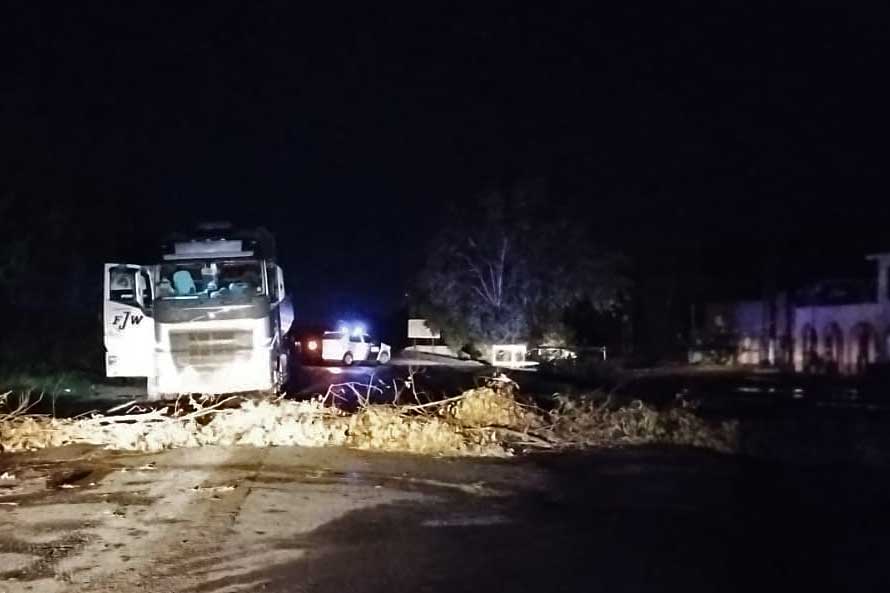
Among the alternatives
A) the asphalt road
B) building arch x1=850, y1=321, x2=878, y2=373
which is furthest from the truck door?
building arch x1=850, y1=321, x2=878, y2=373

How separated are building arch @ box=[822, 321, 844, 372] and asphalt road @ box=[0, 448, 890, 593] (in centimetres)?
2639

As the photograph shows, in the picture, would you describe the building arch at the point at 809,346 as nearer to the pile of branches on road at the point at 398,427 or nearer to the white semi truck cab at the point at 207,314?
the pile of branches on road at the point at 398,427

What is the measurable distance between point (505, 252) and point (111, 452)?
36122mm

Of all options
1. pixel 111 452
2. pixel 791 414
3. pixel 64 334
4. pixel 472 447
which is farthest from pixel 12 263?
pixel 791 414

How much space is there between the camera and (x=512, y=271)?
51.2 metres

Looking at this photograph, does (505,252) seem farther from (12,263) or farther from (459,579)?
(459,579)

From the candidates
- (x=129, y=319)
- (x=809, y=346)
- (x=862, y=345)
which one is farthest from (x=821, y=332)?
(x=129, y=319)

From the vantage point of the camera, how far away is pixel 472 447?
54.1 feet

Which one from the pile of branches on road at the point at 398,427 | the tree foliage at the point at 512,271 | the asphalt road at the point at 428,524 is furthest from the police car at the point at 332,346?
the asphalt road at the point at 428,524

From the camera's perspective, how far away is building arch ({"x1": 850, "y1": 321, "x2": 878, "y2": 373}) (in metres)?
39.0

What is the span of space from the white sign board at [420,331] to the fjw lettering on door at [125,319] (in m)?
35.8

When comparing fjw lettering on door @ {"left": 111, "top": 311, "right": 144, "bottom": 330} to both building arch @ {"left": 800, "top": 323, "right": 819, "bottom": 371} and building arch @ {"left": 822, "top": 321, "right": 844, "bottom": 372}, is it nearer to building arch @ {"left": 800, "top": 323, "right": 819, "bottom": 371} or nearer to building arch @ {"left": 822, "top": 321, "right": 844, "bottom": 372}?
building arch @ {"left": 822, "top": 321, "right": 844, "bottom": 372}

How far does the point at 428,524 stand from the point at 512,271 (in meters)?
40.4

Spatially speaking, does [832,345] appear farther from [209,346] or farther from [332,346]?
[209,346]
